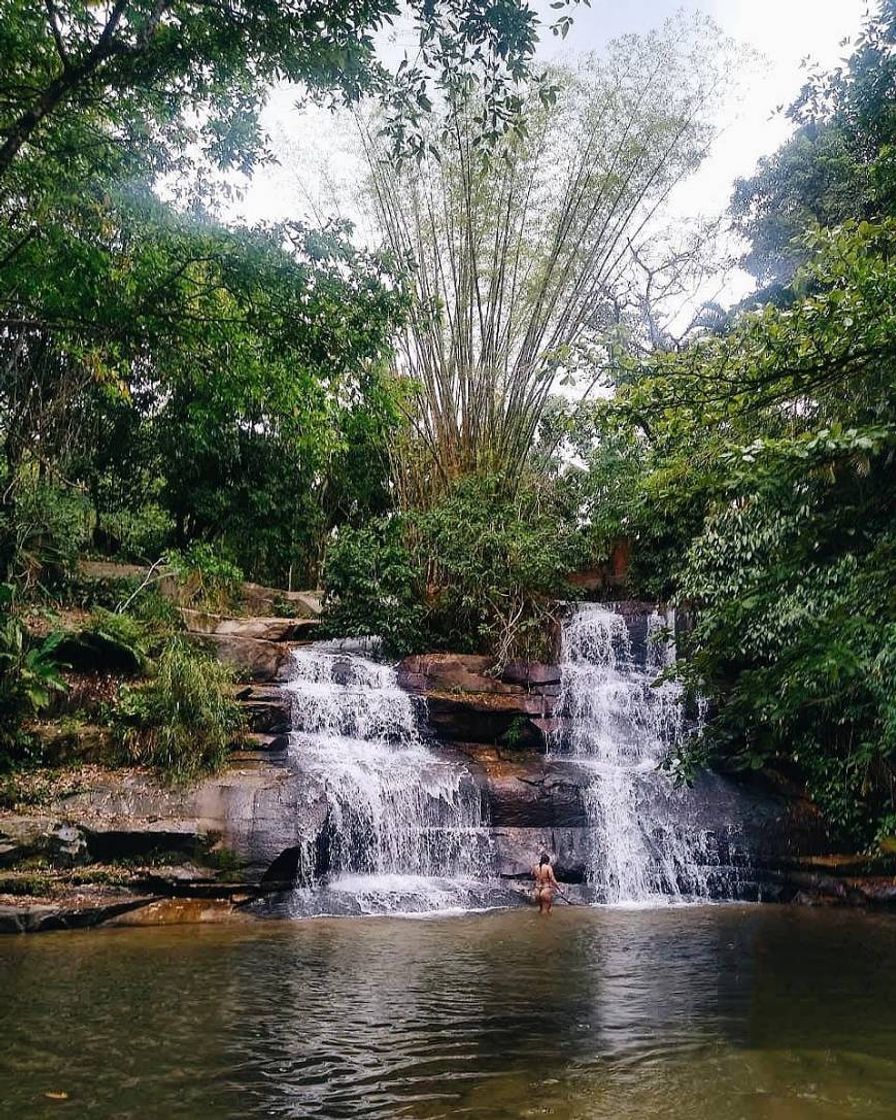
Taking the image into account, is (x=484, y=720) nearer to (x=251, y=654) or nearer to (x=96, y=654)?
(x=251, y=654)

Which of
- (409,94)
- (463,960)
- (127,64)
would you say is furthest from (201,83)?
(463,960)

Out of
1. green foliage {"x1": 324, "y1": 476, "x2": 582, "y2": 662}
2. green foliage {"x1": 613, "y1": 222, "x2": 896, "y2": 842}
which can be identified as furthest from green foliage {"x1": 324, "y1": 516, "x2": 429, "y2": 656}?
green foliage {"x1": 613, "y1": 222, "x2": 896, "y2": 842}

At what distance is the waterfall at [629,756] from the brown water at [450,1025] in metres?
2.53

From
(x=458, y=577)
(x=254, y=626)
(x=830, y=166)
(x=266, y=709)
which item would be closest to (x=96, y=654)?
(x=266, y=709)

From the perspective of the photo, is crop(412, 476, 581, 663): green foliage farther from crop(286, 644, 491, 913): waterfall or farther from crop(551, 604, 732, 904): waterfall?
crop(286, 644, 491, 913): waterfall

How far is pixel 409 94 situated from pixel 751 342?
2486 mm

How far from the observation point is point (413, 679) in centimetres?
1220

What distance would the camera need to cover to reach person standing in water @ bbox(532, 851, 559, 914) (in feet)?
27.9

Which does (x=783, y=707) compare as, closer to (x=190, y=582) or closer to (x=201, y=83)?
(x=201, y=83)

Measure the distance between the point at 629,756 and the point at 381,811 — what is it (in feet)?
12.9

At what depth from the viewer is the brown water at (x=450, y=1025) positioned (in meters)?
3.43

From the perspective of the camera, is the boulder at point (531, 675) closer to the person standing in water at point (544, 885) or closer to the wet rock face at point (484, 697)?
the wet rock face at point (484, 697)

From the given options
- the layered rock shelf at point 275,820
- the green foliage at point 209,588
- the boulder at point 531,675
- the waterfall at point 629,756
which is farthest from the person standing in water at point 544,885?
the green foliage at point 209,588

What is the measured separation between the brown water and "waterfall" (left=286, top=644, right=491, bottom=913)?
1.58 meters
